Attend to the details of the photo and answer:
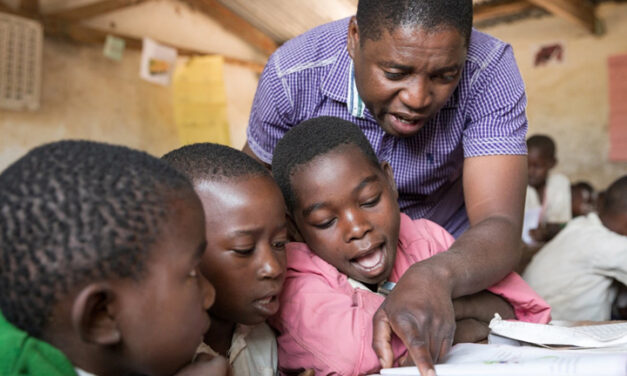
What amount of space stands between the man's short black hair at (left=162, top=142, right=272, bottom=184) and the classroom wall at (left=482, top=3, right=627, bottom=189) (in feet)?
17.9

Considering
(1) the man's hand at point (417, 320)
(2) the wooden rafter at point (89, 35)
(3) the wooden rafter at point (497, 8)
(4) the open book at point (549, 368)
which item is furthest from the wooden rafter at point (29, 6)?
(4) the open book at point (549, 368)

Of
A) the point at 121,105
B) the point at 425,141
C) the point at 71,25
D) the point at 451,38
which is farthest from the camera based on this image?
the point at 121,105

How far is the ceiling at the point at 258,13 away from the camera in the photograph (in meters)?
4.95

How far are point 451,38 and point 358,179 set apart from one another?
1.21 feet

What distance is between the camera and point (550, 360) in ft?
2.74

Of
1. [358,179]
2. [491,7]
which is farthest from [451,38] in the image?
[491,7]

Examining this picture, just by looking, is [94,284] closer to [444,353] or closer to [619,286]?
[444,353]

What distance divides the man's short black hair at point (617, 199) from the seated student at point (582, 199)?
250 centimetres

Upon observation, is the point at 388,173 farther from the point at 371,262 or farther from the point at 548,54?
the point at 548,54

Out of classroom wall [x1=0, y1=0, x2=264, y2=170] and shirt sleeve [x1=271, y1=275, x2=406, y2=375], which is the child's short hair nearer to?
shirt sleeve [x1=271, y1=275, x2=406, y2=375]

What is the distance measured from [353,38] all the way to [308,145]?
1.09 ft

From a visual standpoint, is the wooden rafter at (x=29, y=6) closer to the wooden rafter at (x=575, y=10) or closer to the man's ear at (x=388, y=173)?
the wooden rafter at (x=575, y=10)

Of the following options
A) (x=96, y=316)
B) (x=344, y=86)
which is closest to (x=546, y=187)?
(x=344, y=86)

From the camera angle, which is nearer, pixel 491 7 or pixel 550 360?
pixel 550 360
